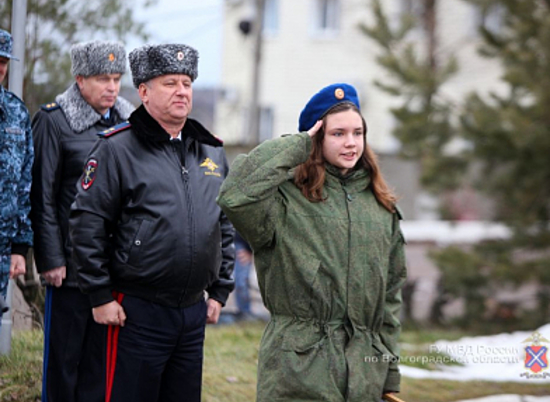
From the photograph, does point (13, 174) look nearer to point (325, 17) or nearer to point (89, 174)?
point (89, 174)

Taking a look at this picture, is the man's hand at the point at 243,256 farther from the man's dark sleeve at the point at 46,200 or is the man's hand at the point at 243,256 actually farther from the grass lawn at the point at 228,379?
the man's dark sleeve at the point at 46,200

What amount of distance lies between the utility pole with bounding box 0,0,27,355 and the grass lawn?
72 millimetres

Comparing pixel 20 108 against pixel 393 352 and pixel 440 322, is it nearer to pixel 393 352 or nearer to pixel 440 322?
pixel 393 352

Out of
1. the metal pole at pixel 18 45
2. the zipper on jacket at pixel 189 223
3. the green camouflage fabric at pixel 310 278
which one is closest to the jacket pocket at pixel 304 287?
the green camouflage fabric at pixel 310 278

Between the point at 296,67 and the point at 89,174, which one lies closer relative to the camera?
the point at 89,174

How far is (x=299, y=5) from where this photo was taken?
87.6 ft

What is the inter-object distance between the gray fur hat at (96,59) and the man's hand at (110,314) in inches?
54.2

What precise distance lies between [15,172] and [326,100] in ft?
4.89

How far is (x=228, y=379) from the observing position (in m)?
5.73

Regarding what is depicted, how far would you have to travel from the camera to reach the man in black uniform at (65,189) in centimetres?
415

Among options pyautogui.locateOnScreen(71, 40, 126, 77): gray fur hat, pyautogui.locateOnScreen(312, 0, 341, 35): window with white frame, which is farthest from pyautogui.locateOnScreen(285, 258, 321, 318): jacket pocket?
pyautogui.locateOnScreen(312, 0, 341, 35): window with white frame

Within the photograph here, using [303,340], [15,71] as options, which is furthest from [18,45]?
[303,340]

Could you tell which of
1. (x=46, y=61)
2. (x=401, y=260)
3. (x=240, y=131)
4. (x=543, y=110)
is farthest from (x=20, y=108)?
(x=240, y=131)

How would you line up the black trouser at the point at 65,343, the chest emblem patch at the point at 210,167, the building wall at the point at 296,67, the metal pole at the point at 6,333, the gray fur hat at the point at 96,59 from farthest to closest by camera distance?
the building wall at the point at 296,67 → the metal pole at the point at 6,333 → the gray fur hat at the point at 96,59 → the black trouser at the point at 65,343 → the chest emblem patch at the point at 210,167
